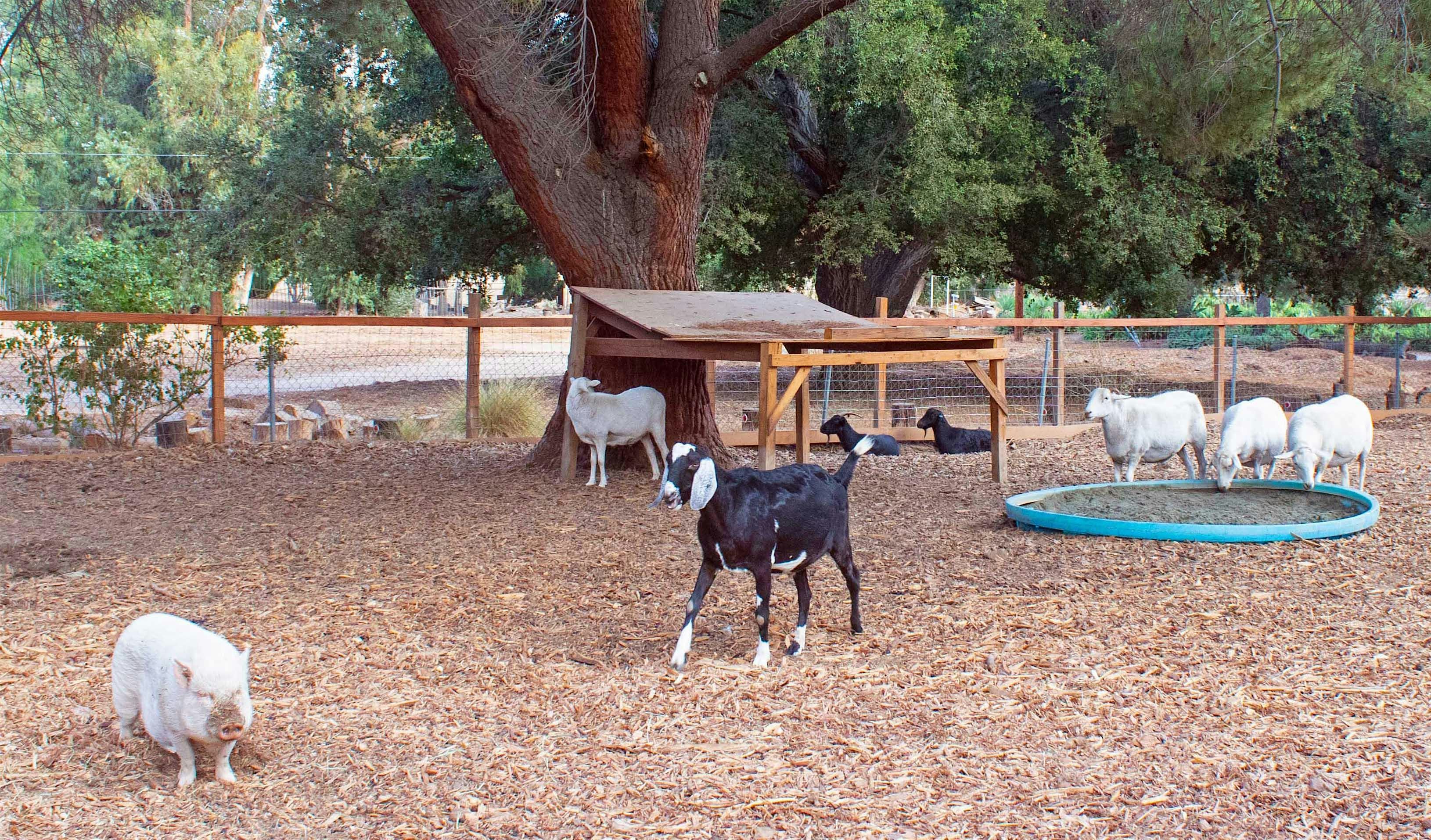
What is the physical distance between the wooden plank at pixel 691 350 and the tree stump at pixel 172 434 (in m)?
5.13

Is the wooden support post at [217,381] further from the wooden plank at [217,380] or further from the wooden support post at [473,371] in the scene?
the wooden support post at [473,371]

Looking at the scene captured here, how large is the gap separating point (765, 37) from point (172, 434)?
22.9 feet

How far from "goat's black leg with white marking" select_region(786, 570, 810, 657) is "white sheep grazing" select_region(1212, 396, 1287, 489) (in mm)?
4504

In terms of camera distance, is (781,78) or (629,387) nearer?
(629,387)

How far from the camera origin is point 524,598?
624 cm

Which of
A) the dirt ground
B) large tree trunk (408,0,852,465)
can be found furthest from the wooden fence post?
the dirt ground

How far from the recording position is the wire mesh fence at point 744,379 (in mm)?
12906

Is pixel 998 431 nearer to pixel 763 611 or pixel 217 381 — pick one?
pixel 763 611

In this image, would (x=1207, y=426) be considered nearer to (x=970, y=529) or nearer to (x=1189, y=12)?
(x=1189, y=12)

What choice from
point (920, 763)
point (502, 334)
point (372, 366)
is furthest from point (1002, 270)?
point (502, 334)

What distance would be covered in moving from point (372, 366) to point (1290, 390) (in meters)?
17.1

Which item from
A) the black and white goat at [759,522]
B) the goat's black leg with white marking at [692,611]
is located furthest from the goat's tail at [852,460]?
the goat's black leg with white marking at [692,611]

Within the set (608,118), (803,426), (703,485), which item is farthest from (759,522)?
(608,118)

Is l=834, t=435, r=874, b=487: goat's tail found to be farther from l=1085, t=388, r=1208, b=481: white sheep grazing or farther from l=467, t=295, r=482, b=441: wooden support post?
l=467, t=295, r=482, b=441: wooden support post
